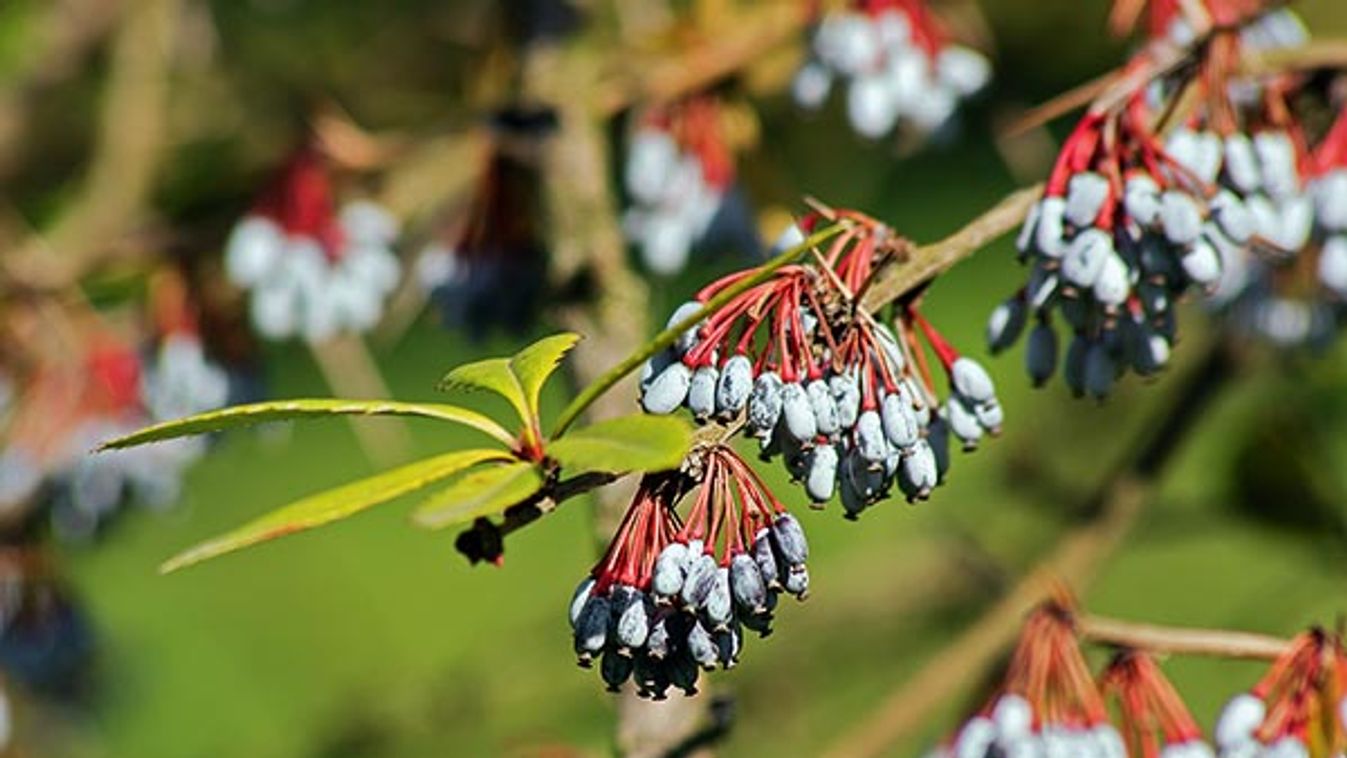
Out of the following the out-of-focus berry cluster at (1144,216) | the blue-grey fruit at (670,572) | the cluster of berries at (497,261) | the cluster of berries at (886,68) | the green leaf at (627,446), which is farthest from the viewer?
the cluster of berries at (497,261)

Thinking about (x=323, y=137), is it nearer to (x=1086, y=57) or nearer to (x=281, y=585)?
(x=1086, y=57)

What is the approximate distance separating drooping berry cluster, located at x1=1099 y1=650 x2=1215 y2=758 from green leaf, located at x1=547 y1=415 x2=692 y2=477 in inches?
16.7

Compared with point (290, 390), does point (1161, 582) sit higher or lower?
lower

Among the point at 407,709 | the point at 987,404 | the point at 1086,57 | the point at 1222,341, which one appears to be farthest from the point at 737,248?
the point at 1086,57

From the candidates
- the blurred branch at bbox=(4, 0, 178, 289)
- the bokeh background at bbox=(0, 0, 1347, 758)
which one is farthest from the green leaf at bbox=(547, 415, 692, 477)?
the blurred branch at bbox=(4, 0, 178, 289)

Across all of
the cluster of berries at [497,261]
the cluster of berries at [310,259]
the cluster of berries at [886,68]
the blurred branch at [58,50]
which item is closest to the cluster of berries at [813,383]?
the cluster of berries at [886,68]

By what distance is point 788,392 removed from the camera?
89cm

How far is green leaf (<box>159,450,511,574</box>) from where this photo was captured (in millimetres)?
772

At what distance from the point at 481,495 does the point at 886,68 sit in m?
0.84

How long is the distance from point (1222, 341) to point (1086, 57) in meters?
1.48

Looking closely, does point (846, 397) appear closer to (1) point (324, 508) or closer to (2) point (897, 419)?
(2) point (897, 419)

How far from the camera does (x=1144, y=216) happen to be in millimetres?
1010

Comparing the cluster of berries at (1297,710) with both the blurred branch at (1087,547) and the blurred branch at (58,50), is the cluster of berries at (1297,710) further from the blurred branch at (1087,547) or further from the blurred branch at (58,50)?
the blurred branch at (58,50)

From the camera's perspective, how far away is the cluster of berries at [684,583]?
0.87 m
